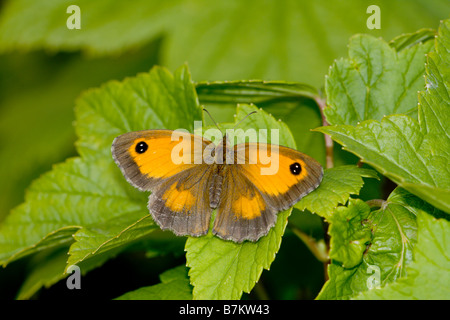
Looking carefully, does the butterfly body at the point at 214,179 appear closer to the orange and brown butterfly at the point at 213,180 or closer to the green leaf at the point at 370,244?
the orange and brown butterfly at the point at 213,180

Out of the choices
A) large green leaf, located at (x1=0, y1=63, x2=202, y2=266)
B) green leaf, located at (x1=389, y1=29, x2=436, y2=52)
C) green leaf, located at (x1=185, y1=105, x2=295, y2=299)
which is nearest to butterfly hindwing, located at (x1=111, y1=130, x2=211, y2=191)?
large green leaf, located at (x1=0, y1=63, x2=202, y2=266)

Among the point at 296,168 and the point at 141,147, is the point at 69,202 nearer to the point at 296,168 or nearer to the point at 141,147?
the point at 141,147

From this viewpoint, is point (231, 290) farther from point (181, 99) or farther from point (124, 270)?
point (124, 270)

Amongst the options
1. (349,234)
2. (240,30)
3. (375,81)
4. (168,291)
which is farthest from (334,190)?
(240,30)

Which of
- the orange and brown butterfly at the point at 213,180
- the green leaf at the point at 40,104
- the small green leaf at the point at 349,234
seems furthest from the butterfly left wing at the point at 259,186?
the green leaf at the point at 40,104

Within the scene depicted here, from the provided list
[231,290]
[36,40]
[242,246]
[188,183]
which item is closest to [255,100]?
[188,183]
